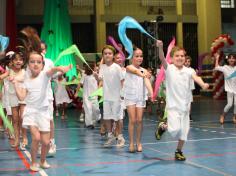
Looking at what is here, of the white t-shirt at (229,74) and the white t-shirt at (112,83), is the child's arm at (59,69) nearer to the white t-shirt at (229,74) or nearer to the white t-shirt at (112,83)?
the white t-shirt at (112,83)

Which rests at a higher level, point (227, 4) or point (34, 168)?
point (227, 4)

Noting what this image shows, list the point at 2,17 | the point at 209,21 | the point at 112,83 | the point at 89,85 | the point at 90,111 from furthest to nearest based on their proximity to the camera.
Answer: the point at 209,21
the point at 2,17
the point at 89,85
the point at 90,111
the point at 112,83

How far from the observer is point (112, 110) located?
7340 mm

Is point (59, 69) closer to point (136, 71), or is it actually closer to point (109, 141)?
point (136, 71)

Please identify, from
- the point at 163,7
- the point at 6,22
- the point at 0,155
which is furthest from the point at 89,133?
the point at 163,7

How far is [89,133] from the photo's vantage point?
31.8ft

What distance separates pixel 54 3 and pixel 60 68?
670 inches

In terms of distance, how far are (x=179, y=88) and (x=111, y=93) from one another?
177cm

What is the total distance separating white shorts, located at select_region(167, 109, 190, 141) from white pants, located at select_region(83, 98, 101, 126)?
17.3ft

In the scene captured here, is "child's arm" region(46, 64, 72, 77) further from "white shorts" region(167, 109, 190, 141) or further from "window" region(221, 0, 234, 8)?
"window" region(221, 0, 234, 8)

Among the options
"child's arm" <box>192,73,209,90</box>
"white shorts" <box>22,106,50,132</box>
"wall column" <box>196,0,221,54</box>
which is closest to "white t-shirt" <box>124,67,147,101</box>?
"child's arm" <box>192,73,209,90</box>

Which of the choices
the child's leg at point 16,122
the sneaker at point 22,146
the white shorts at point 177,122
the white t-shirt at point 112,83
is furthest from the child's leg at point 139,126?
the child's leg at point 16,122

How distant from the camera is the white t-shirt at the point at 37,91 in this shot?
17.4 feet

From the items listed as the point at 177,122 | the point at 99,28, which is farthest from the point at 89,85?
the point at 99,28
